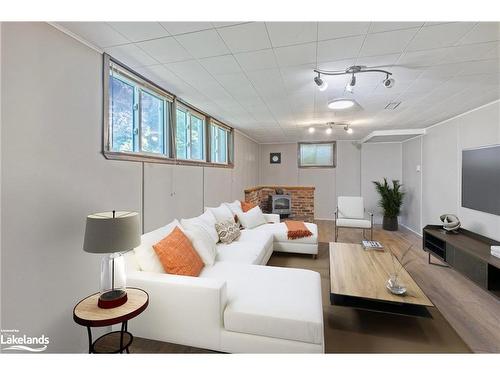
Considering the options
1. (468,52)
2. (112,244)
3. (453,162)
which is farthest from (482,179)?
(112,244)

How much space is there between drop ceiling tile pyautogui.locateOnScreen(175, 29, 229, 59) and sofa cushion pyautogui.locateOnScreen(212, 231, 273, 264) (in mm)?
1969

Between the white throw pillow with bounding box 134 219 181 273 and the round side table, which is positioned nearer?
the round side table

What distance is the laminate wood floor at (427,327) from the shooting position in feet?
5.66

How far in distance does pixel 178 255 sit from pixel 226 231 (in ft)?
3.61

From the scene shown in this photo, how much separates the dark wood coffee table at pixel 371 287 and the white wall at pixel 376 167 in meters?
3.98

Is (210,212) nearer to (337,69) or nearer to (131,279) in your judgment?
(131,279)

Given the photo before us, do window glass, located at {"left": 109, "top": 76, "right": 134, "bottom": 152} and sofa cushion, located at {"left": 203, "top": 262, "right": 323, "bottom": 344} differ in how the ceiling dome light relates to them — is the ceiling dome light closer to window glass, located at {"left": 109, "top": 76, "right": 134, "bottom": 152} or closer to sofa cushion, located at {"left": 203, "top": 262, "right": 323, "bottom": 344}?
sofa cushion, located at {"left": 203, "top": 262, "right": 323, "bottom": 344}

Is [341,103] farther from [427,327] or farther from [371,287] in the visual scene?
[427,327]

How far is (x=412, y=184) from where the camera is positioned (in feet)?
17.5

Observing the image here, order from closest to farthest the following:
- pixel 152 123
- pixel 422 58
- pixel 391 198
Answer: pixel 422 58 < pixel 152 123 < pixel 391 198

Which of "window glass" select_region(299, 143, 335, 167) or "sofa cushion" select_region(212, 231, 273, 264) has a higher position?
"window glass" select_region(299, 143, 335, 167)

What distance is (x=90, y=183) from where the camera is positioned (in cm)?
171

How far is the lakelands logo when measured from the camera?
1.25 metres

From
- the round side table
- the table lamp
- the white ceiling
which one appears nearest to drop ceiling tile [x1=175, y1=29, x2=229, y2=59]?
the white ceiling
